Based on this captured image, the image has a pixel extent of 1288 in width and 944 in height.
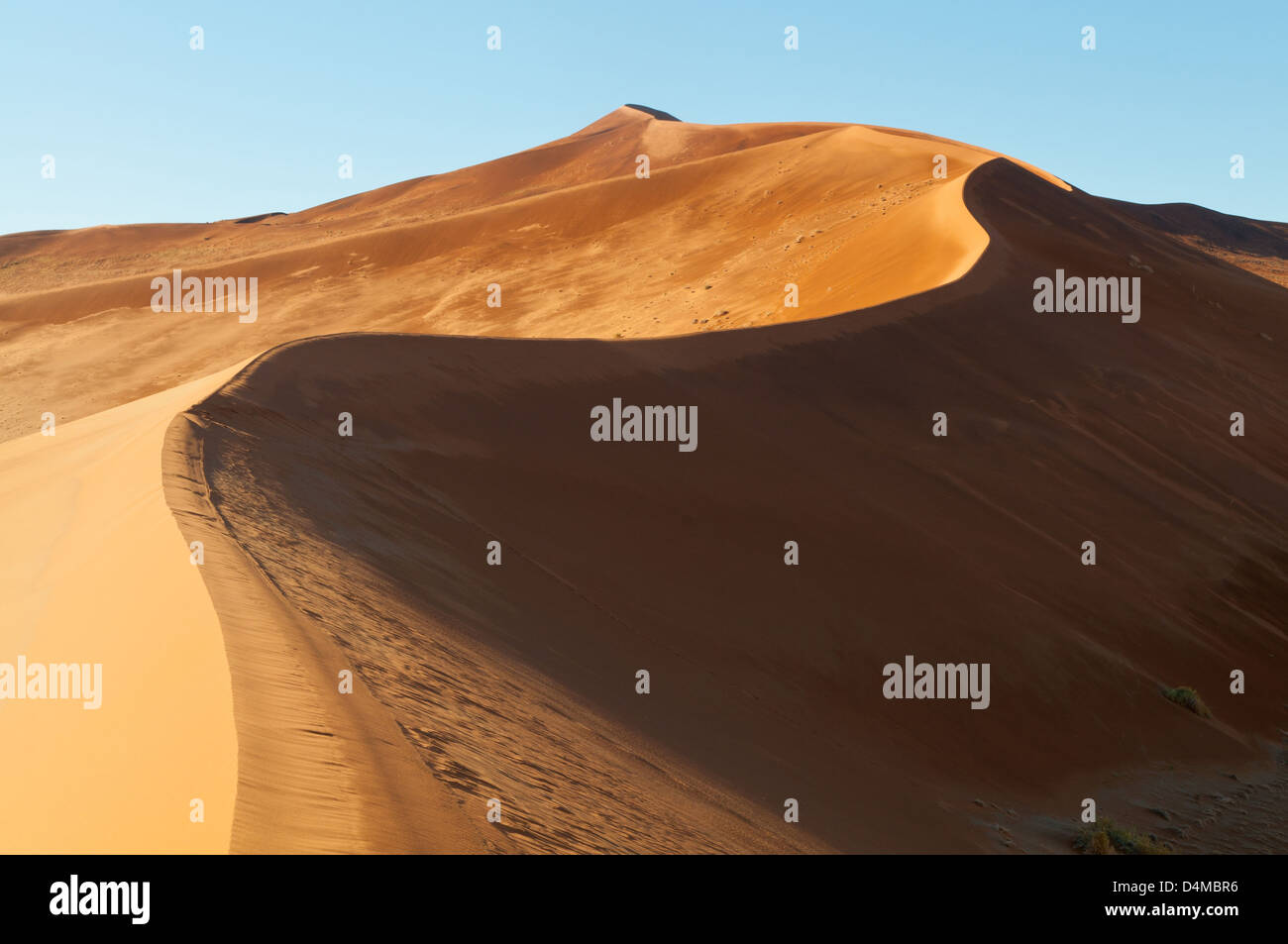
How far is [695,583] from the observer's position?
11.1 metres

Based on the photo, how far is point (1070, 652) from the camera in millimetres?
12352

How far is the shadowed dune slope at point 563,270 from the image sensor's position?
29.1 metres

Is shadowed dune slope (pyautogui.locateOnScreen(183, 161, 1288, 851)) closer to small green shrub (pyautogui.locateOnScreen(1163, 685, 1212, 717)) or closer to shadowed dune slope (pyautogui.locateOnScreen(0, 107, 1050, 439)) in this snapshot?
small green shrub (pyautogui.locateOnScreen(1163, 685, 1212, 717))

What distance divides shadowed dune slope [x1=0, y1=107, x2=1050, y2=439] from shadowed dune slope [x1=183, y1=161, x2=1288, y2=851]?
6917 mm

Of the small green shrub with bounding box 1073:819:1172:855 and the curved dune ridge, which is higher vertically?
the curved dune ridge

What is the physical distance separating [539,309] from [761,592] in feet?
82.6

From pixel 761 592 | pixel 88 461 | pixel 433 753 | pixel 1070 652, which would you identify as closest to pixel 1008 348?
pixel 1070 652

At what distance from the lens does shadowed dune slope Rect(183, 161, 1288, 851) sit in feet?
23.4

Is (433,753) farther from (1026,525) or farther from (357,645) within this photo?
(1026,525)

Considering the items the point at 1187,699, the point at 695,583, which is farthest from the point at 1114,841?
the point at 695,583

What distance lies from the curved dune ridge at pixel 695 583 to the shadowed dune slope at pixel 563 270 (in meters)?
1.85

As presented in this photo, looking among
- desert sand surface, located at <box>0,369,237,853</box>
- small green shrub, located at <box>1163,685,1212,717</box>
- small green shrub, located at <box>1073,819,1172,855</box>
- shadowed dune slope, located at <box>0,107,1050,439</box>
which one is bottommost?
small green shrub, located at <box>1073,819,1172,855</box>

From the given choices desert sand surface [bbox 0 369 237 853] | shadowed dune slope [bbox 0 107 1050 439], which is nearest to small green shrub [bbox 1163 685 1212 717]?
desert sand surface [bbox 0 369 237 853]

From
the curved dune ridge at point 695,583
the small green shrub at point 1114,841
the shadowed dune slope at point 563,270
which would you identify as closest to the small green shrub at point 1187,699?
the curved dune ridge at point 695,583
